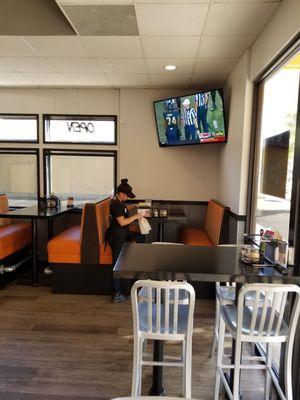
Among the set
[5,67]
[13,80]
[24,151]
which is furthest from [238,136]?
[24,151]

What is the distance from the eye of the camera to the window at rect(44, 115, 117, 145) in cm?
512

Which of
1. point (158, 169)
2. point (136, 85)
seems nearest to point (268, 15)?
point (136, 85)

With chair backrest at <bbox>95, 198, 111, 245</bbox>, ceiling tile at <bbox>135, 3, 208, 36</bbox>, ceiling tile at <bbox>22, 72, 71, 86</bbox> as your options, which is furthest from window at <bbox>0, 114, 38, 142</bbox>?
ceiling tile at <bbox>135, 3, 208, 36</bbox>

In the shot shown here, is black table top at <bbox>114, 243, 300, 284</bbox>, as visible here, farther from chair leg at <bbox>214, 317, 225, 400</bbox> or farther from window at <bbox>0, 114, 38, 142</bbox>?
window at <bbox>0, 114, 38, 142</bbox>

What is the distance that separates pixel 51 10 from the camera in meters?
2.78

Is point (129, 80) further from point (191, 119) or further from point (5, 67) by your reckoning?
point (5, 67)

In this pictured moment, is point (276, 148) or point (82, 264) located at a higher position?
point (276, 148)

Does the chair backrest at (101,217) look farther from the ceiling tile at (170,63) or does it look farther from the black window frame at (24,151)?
the ceiling tile at (170,63)

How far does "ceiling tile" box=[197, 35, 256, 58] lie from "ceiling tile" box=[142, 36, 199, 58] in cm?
9

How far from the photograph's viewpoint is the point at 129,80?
4.49 metres

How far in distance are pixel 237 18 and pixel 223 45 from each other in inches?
22.1

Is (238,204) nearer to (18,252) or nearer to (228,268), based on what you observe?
(228,268)

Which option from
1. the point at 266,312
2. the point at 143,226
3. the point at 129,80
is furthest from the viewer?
the point at 129,80

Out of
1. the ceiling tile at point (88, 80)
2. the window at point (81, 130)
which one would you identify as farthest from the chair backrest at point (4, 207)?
the ceiling tile at point (88, 80)
